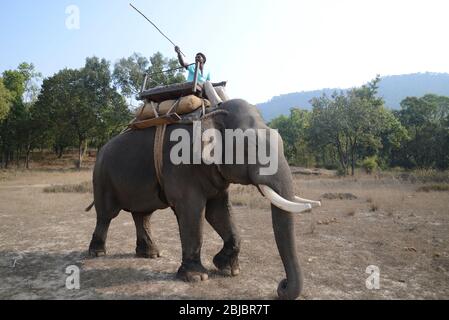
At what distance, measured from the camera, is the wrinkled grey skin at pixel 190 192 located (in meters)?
4.54

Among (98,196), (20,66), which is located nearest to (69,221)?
(98,196)

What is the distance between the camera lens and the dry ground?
4.91 meters

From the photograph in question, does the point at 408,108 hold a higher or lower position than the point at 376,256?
higher

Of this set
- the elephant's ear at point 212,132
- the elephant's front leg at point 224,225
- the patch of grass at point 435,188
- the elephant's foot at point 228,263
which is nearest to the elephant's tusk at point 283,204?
the elephant's ear at point 212,132

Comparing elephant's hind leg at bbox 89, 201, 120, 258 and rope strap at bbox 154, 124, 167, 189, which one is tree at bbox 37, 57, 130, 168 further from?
rope strap at bbox 154, 124, 167, 189

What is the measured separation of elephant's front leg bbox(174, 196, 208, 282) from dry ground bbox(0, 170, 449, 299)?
0.18 m

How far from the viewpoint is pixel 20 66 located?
48656mm

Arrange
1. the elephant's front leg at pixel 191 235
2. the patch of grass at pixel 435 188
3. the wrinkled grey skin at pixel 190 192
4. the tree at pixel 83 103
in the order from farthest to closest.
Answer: the tree at pixel 83 103 → the patch of grass at pixel 435 188 → the elephant's front leg at pixel 191 235 → the wrinkled grey skin at pixel 190 192

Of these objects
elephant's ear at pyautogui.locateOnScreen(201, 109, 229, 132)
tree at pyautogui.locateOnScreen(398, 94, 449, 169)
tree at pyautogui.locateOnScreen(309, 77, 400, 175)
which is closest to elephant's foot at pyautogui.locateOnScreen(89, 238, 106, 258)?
elephant's ear at pyautogui.locateOnScreen(201, 109, 229, 132)

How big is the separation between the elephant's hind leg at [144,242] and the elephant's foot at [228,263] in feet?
4.72

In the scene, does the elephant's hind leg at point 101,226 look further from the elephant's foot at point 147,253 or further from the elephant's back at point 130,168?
the elephant's foot at point 147,253

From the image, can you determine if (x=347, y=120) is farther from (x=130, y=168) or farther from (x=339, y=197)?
(x=130, y=168)
